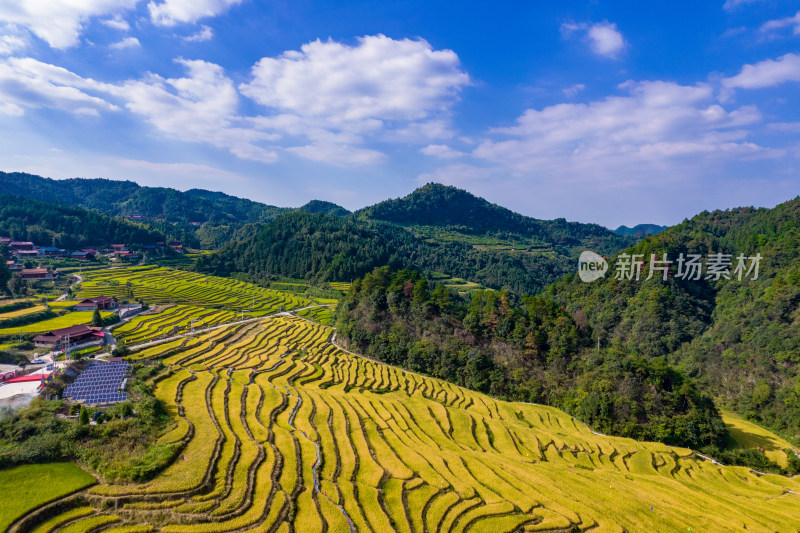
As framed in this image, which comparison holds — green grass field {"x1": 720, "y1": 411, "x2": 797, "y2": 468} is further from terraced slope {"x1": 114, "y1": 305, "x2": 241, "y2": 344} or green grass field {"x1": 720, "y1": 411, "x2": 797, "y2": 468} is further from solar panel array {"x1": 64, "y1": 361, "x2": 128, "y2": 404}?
terraced slope {"x1": 114, "y1": 305, "x2": 241, "y2": 344}

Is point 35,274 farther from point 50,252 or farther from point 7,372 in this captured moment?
point 7,372

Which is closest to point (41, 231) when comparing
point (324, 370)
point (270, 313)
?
point (270, 313)

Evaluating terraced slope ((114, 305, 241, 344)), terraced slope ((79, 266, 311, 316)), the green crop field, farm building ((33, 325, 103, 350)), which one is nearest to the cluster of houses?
terraced slope ((79, 266, 311, 316))

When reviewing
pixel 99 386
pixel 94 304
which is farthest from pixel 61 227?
pixel 99 386

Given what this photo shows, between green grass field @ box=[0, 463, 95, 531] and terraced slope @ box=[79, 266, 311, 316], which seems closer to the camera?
green grass field @ box=[0, 463, 95, 531]

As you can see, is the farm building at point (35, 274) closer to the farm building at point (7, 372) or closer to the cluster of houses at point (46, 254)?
the cluster of houses at point (46, 254)

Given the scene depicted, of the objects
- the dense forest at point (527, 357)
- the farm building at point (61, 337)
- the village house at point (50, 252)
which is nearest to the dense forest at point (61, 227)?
the village house at point (50, 252)

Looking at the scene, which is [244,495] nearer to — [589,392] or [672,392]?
[589,392]
